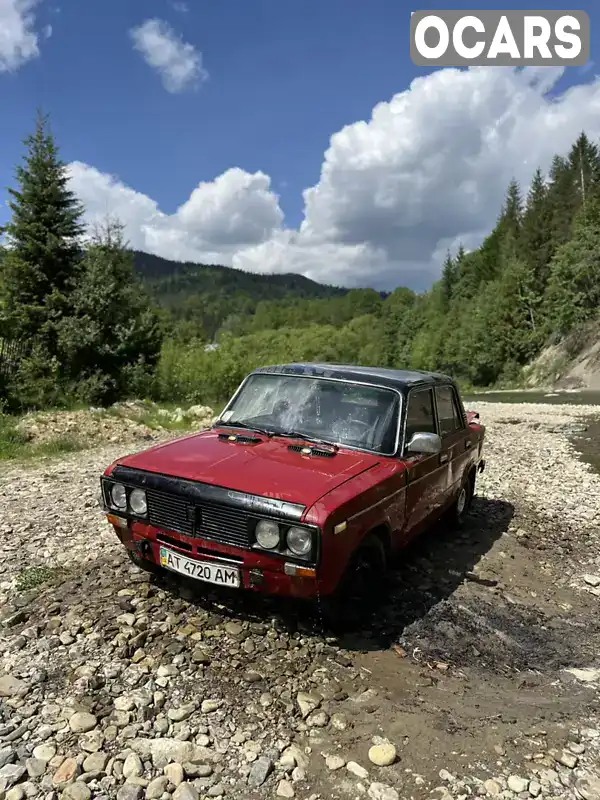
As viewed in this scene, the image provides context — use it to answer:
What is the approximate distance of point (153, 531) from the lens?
413 cm

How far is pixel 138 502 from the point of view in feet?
13.7

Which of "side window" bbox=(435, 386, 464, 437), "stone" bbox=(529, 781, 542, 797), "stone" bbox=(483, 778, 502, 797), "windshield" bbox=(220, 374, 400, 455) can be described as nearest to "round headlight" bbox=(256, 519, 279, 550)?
"windshield" bbox=(220, 374, 400, 455)

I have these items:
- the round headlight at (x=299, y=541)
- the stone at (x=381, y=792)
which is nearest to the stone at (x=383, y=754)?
the stone at (x=381, y=792)

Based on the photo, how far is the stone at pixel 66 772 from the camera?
2.72 m

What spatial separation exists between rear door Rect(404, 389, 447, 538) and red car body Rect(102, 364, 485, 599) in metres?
0.02

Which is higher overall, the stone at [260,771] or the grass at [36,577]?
the stone at [260,771]

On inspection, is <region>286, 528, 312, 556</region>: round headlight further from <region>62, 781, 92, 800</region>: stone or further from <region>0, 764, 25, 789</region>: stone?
<region>0, 764, 25, 789</region>: stone

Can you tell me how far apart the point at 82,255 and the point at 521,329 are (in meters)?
49.6

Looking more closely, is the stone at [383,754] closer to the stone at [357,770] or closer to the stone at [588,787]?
the stone at [357,770]

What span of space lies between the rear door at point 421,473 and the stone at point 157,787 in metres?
2.74

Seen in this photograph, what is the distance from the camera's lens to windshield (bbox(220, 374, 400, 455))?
15.5ft

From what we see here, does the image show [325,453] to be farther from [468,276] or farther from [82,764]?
[468,276]

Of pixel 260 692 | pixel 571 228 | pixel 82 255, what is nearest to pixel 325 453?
pixel 260 692

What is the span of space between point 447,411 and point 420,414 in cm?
101
